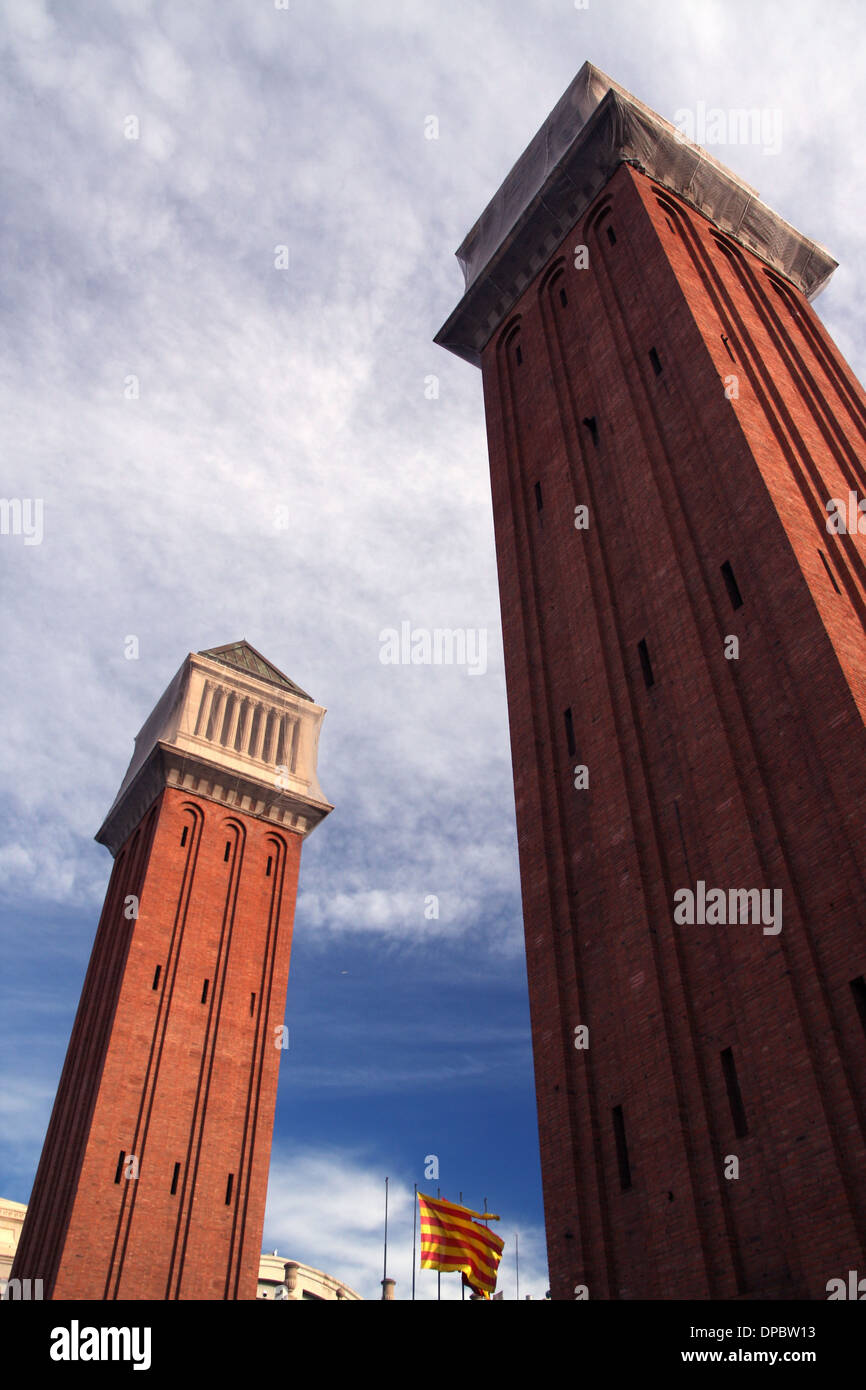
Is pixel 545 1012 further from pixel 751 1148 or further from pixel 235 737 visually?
pixel 235 737

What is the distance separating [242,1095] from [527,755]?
2351 cm

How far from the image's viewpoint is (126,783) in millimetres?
53656

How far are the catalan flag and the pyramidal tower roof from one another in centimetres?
3202

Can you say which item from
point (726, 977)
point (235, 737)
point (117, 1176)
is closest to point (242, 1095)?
point (117, 1176)

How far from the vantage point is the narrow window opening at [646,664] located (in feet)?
73.6

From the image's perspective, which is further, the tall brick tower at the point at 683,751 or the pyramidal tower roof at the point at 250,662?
the pyramidal tower roof at the point at 250,662

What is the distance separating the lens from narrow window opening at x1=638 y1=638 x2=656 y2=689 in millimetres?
22445

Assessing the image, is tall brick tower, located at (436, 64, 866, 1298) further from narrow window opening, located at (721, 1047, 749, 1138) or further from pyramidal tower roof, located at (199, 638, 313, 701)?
pyramidal tower roof, located at (199, 638, 313, 701)

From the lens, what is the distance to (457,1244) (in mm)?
28234

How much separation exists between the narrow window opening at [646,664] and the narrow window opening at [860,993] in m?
8.29

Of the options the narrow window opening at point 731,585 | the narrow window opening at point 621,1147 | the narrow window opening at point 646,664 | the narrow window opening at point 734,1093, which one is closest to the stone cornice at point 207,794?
the narrow window opening at point 646,664

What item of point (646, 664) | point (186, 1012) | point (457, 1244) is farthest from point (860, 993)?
point (186, 1012)

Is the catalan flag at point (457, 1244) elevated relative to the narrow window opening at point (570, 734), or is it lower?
lower

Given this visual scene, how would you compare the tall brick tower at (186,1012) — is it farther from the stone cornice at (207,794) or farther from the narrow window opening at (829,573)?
the narrow window opening at (829,573)
